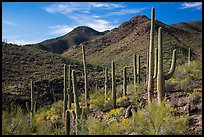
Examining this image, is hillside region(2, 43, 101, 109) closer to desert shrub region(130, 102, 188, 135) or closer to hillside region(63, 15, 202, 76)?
hillside region(63, 15, 202, 76)

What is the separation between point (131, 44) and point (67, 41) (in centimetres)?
5831

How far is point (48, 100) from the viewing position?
982 inches

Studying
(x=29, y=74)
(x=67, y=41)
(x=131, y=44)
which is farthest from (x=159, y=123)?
(x=67, y=41)

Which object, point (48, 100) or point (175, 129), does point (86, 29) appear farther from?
point (175, 129)

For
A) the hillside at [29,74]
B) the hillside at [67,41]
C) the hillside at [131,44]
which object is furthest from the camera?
the hillside at [67,41]

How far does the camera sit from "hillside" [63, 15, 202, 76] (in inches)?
1885

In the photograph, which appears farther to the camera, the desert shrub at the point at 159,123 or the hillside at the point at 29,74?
the hillside at the point at 29,74

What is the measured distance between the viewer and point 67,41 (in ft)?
367

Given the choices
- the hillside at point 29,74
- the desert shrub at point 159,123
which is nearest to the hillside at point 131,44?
the hillside at point 29,74

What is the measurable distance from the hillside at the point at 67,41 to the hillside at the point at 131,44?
2831 cm

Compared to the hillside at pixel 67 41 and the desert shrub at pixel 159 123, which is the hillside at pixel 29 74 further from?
the hillside at pixel 67 41

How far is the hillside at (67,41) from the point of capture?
10081cm

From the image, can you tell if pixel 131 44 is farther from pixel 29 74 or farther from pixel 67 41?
pixel 67 41

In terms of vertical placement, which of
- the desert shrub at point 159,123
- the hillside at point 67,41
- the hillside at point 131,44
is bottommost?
the desert shrub at point 159,123
